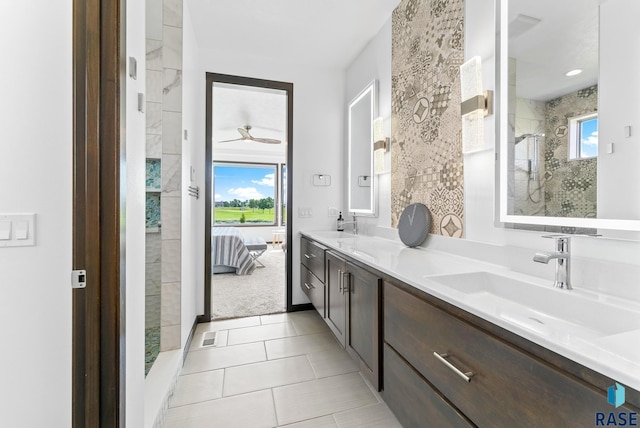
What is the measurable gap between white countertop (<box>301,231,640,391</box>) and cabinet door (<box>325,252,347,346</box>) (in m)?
0.27

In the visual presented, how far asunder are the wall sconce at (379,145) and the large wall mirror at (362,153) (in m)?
0.10

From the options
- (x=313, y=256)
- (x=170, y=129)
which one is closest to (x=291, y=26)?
(x=170, y=129)

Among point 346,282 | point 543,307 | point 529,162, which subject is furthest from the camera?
point 346,282

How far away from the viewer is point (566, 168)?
1097 millimetres

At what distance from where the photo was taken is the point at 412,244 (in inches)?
75.8

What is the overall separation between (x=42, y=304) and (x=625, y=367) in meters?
1.53

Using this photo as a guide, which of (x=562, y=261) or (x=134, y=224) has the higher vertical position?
A: (x=134, y=224)

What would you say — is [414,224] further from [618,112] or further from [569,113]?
[618,112]

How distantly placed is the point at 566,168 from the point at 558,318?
59 cm

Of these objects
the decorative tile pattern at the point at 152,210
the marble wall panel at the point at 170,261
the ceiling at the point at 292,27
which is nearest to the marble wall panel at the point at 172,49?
the ceiling at the point at 292,27

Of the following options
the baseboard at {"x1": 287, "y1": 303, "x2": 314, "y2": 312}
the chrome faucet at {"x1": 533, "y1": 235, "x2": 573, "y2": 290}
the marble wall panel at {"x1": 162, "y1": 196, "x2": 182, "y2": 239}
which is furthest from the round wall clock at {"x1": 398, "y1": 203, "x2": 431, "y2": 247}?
the marble wall panel at {"x1": 162, "y1": 196, "x2": 182, "y2": 239}

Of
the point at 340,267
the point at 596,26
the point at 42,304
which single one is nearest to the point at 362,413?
the point at 340,267

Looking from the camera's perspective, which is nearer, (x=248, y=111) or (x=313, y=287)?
(x=313, y=287)

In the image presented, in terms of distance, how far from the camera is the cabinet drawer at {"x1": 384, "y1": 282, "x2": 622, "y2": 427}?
587 mm
